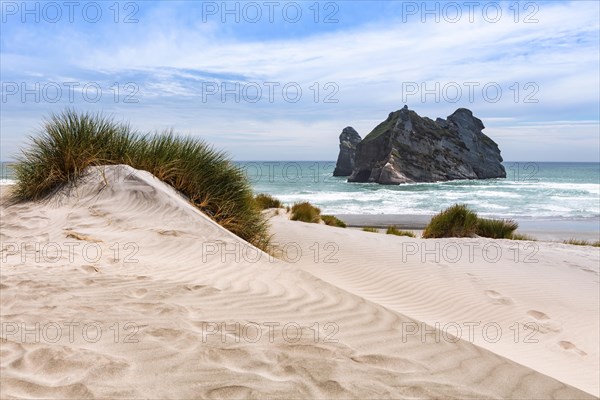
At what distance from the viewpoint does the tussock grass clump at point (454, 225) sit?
15008mm

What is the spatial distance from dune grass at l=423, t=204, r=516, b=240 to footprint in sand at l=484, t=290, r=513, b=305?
24.8 feet

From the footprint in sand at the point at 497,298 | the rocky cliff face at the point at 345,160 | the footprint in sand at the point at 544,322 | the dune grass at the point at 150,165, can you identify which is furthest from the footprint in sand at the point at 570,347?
the rocky cliff face at the point at 345,160

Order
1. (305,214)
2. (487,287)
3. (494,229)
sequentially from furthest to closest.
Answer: (305,214) → (494,229) → (487,287)

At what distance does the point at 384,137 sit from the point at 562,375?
61314 mm

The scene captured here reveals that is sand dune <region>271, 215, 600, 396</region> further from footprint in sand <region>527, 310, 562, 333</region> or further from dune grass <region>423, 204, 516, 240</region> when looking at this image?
dune grass <region>423, 204, 516, 240</region>

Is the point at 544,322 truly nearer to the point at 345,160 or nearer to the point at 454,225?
the point at 454,225

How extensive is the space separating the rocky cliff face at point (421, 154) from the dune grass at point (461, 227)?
42173 mm

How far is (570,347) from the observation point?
227 inches

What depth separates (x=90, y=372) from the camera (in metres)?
2.83

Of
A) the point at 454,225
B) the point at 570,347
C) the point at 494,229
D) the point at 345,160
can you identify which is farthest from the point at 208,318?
the point at 345,160

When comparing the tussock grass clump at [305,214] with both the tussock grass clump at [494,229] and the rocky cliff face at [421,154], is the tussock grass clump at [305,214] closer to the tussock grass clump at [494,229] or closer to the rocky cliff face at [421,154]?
the tussock grass clump at [494,229]

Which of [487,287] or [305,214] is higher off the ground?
[305,214]

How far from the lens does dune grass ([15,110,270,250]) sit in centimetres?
879

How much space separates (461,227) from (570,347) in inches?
374
